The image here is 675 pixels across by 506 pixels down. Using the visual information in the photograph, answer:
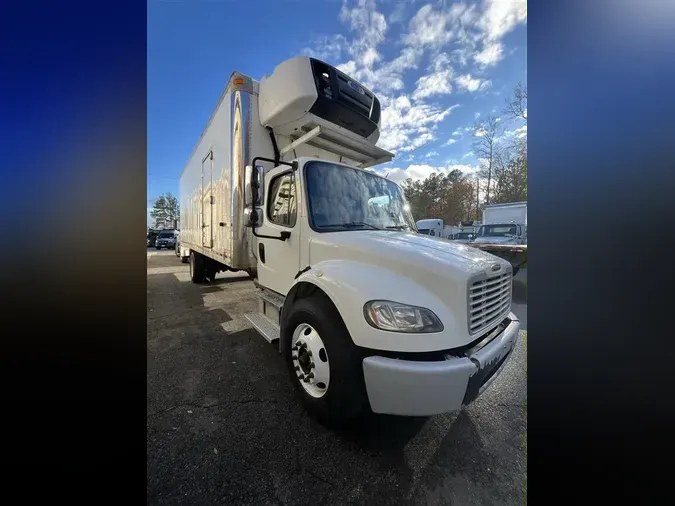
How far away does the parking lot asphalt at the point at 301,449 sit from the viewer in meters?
1.54

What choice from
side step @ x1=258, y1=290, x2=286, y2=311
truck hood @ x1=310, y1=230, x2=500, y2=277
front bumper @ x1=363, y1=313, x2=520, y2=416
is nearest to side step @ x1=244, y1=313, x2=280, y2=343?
side step @ x1=258, y1=290, x2=286, y2=311

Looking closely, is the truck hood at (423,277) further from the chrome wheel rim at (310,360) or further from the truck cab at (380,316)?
the chrome wheel rim at (310,360)

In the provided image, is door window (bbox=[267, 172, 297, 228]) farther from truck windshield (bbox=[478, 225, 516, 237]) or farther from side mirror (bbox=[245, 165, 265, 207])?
truck windshield (bbox=[478, 225, 516, 237])

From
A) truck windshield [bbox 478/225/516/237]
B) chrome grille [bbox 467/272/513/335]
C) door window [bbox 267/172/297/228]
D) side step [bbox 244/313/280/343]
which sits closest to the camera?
chrome grille [bbox 467/272/513/335]

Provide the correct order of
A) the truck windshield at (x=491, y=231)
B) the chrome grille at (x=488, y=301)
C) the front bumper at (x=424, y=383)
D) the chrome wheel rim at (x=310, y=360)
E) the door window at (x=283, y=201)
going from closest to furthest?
the front bumper at (x=424, y=383) → the chrome grille at (x=488, y=301) → the chrome wheel rim at (x=310, y=360) → the door window at (x=283, y=201) → the truck windshield at (x=491, y=231)

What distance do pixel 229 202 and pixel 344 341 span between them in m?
3.22

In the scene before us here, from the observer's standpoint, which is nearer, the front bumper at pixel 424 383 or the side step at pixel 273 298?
the front bumper at pixel 424 383

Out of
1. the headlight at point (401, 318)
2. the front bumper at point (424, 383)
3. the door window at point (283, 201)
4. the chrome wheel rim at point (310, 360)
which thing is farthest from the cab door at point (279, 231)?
the front bumper at point (424, 383)

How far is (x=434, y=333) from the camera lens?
1641 mm

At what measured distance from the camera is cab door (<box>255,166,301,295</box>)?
2.91 metres

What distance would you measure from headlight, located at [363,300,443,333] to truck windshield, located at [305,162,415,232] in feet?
3.84

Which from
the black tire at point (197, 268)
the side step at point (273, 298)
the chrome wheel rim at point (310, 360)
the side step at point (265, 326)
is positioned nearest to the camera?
the chrome wheel rim at point (310, 360)
